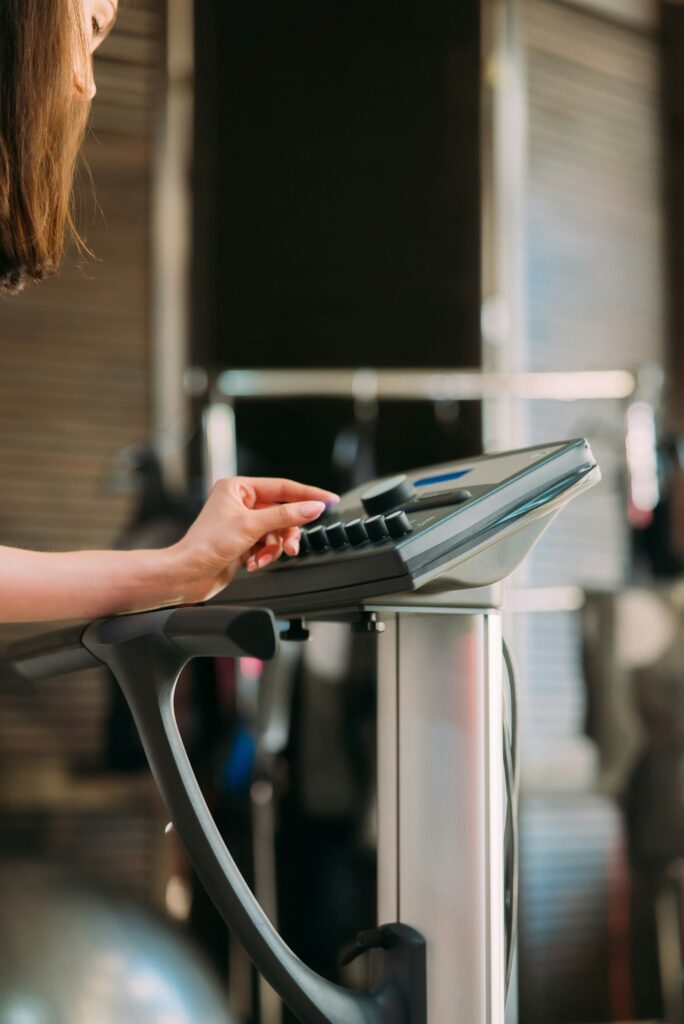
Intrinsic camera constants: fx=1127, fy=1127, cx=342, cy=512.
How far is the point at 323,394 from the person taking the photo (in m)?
2.38

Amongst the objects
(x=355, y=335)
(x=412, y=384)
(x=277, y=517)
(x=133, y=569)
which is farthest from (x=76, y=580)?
(x=355, y=335)

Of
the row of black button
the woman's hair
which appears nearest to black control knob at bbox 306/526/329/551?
the row of black button

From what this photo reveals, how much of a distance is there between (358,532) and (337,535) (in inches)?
1.1

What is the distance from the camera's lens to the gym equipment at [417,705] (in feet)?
2.56

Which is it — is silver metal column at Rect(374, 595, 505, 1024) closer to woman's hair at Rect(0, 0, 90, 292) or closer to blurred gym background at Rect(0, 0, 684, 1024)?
woman's hair at Rect(0, 0, 90, 292)

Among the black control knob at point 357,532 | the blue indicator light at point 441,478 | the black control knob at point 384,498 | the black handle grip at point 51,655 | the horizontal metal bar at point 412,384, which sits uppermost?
the horizontal metal bar at point 412,384

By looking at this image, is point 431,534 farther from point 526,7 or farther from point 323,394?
point 526,7

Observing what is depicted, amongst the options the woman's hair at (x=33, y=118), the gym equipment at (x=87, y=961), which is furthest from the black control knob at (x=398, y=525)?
the gym equipment at (x=87, y=961)

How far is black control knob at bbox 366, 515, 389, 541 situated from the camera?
2.49 ft

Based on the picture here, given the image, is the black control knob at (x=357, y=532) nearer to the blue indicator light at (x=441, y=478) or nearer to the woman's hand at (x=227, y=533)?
the woman's hand at (x=227, y=533)

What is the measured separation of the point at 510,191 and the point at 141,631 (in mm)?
2061

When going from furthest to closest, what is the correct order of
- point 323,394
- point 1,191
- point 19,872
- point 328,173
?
point 328,173
point 323,394
point 19,872
point 1,191

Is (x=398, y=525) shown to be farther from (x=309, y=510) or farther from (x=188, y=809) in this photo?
(x=188, y=809)

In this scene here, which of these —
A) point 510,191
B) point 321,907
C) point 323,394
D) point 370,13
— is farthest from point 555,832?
point 370,13
